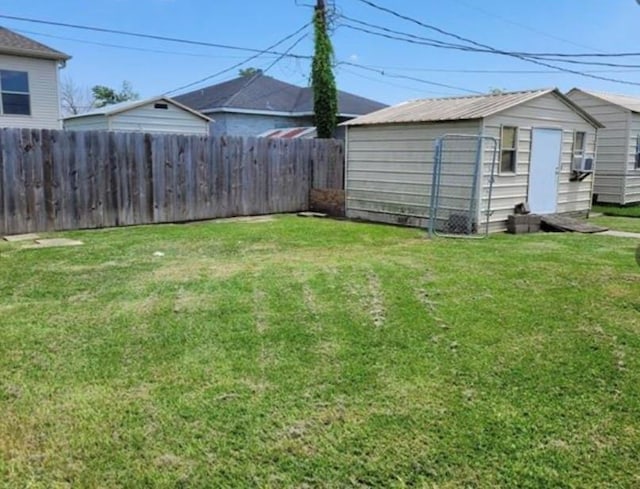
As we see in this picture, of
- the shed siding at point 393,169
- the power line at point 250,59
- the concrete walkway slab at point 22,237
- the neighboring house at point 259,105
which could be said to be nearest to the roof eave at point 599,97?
the shed siding at point 393,169

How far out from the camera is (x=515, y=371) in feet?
11.2

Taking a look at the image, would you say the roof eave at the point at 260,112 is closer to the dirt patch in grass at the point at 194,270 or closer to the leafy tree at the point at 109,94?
the dirt patch in grass at the point at 194,270

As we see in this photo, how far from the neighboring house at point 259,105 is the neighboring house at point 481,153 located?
36.1 ft

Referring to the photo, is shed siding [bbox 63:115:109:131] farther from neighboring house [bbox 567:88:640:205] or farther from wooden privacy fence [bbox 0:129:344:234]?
neighboring house [bbox 567:88:640:205]

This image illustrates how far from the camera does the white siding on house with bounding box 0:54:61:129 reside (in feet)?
50.3

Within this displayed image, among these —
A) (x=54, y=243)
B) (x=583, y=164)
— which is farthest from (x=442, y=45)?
(x=54, y=243)

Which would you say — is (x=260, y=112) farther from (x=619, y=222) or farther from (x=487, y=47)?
(x=619, y=222)

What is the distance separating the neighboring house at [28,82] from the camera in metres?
15.2

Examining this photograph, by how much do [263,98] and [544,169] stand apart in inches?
579

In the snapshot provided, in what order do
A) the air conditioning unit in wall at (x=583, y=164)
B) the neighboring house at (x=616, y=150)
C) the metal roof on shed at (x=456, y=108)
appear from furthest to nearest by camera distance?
1. the neighboring house at (x=616, y=150)
2. the air conditioning unit in wall at (x=583, y=164)
3. the metal roof on shed at (x=456, y=108)

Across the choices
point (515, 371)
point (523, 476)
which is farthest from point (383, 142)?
point (523, 476)

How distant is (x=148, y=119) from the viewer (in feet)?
58.1

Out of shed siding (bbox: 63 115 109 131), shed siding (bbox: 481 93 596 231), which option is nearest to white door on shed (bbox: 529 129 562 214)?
shed siding (bbox: 481 93 596 231)

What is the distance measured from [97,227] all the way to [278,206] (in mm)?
4085
